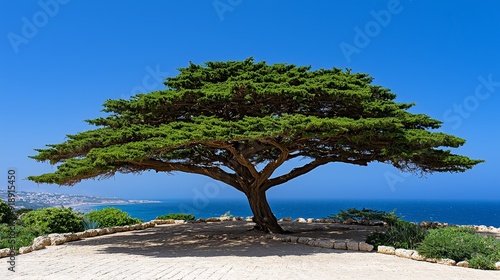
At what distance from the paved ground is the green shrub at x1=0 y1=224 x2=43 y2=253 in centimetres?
89

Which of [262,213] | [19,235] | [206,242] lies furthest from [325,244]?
[19,235]

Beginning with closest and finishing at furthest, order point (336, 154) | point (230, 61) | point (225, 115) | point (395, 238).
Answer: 1. point (395, 238)
2. point (225, 115)
3. point (230, 61)
4. point (336, 154)

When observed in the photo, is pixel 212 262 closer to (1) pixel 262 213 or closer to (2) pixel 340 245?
(2) pixel 340 245

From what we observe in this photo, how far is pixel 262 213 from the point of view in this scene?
1491 cm

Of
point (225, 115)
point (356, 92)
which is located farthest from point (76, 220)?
point (356, 92)

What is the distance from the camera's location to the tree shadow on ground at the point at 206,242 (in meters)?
11.1

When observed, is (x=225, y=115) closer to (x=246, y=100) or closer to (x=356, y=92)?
(x=246, y=100)

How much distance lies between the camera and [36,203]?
19297mm

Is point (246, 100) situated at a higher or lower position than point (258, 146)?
higher

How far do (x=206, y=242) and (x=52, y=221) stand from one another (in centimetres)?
554

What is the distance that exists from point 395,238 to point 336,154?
4.08 metres

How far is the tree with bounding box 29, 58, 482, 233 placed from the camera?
1084 cm

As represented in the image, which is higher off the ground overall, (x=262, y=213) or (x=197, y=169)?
(x=197, y=169)

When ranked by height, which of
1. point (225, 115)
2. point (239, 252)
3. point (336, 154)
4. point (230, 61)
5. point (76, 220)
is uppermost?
point (230, 61)
